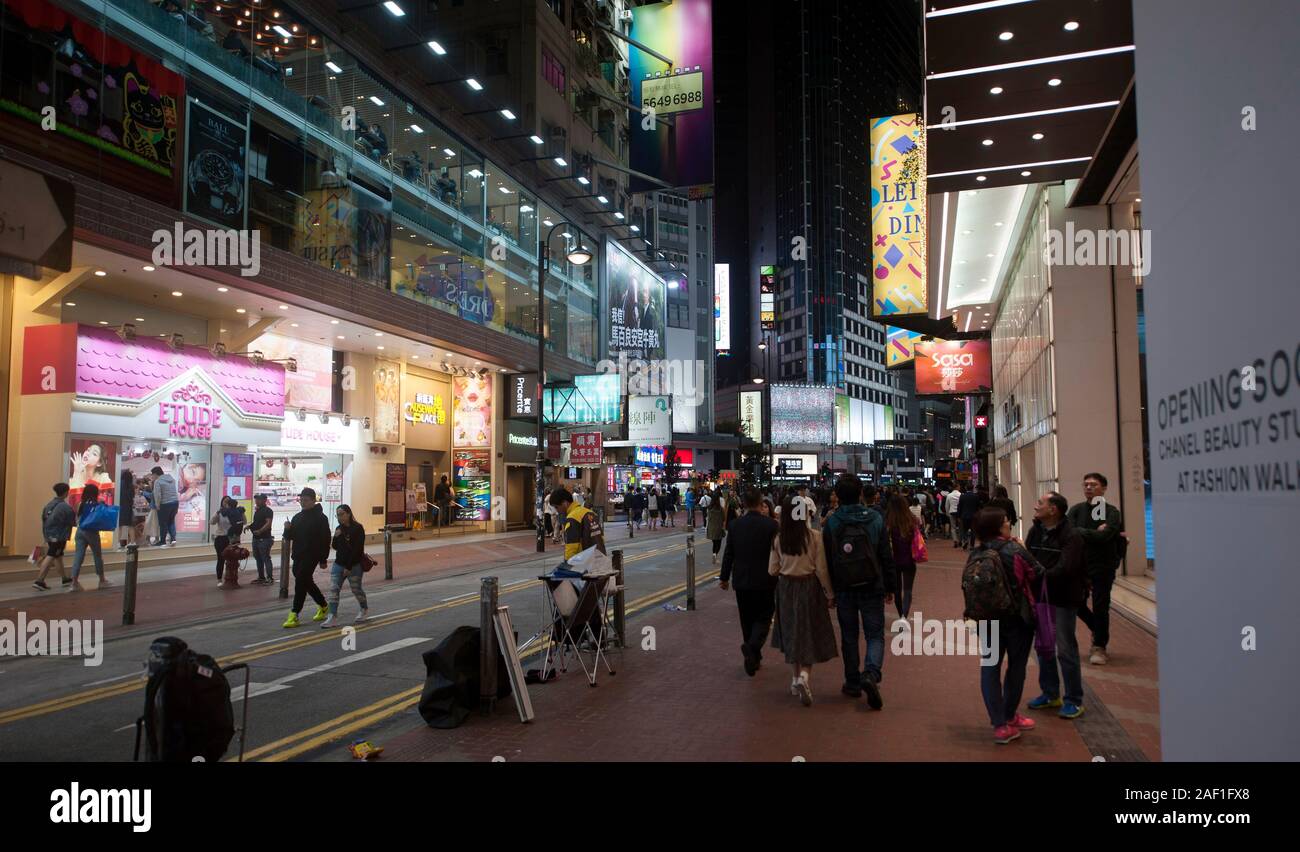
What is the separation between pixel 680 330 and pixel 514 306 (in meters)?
72.1

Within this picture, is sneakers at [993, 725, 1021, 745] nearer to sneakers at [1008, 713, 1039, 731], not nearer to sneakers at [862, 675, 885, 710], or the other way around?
sneakers at [1008, 713, 1039, 731]

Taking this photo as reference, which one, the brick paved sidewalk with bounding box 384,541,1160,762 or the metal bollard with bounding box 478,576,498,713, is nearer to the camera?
the brick paved sidewalk with bounding box 384,541,1160,762

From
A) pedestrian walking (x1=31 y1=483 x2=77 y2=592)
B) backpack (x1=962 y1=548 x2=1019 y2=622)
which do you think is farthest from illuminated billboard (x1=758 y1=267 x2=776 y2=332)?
backpack (x1=962 y1=548 x2=1019 y2=622)

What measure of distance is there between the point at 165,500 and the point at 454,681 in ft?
52.4

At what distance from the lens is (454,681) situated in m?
6.72

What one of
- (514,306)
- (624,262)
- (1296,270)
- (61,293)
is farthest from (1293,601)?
(624,262)

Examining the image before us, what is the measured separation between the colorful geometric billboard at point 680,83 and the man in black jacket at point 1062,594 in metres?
26.8

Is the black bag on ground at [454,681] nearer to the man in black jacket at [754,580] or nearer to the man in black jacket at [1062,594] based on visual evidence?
the man in black jacket at [754,580]

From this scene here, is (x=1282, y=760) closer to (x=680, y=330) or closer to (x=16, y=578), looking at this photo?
(x=16, y=578)

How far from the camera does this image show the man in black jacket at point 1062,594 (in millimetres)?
6703

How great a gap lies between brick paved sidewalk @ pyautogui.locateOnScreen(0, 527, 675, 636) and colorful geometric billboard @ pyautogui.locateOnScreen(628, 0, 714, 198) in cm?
1763

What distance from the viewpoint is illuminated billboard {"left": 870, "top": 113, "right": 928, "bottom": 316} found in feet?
70.4

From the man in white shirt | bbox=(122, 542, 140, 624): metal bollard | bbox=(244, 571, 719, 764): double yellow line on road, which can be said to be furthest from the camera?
the man in white shirt

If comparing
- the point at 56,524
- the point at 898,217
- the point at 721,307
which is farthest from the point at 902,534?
the point at 721,307
